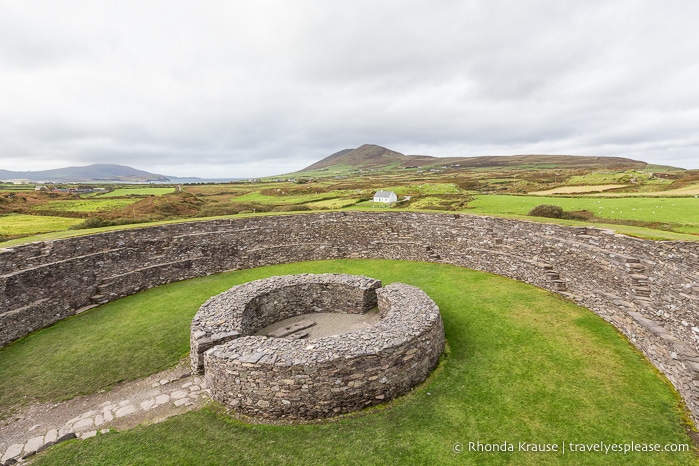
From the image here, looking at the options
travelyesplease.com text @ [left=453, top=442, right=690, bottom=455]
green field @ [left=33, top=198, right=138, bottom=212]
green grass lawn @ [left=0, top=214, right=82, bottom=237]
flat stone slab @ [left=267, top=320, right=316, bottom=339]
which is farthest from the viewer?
green field @ [left=33, top=198, right=138, bottom=212]

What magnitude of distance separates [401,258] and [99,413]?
19295mm

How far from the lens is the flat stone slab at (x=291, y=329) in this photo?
14.1 meters

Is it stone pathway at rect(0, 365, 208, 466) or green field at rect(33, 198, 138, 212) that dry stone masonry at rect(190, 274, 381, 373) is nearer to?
stone pathway at rect(0, 365, 208, 466)

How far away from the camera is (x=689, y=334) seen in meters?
9.71

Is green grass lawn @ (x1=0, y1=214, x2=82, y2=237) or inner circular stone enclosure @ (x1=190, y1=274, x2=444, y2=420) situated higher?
green grass lawn @ (x1=0, y1=214, x2=82, y2=237)

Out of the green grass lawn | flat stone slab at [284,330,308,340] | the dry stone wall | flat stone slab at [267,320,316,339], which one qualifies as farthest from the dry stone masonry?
the green grass lawn

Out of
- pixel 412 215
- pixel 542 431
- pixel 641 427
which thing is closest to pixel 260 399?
pixel 542 431

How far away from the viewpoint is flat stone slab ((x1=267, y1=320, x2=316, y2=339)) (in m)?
14.1

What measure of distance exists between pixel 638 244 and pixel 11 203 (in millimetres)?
44869

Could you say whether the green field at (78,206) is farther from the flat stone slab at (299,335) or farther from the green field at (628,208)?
the green field at (628,208)

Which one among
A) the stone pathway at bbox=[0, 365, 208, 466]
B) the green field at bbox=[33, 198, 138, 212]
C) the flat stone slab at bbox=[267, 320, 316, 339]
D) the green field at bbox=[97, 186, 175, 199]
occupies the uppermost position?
the green field at bbox=[97, 186, 175, 199]

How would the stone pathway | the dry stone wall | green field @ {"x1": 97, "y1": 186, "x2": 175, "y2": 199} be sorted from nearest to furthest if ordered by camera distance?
the stone pathway → the dry stone wall → green field @ {"x1": 97, "y1": 186, "x2": 175, "y2": 199}

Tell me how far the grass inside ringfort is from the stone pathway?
527 mm

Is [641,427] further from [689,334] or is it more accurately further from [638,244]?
[638,244]
